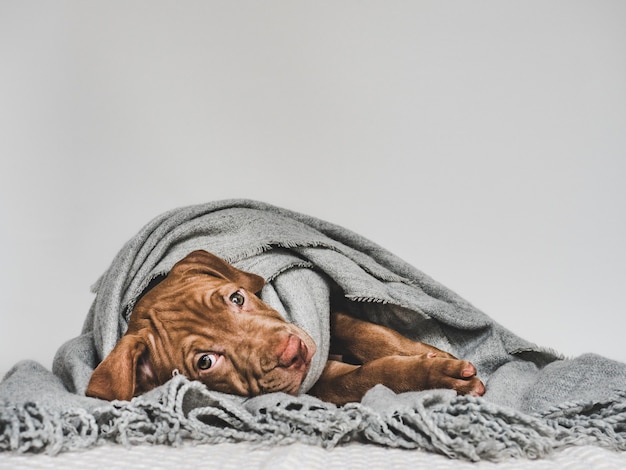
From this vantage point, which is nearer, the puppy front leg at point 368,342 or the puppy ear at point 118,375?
the puppy ear at point 118,375

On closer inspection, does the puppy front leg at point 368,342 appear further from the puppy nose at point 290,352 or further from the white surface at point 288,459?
the white surface at point 288,459

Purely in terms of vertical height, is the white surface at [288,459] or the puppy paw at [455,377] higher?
the puppy paw at [455,377]

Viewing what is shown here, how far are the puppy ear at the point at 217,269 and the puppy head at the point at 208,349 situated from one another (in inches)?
4.8

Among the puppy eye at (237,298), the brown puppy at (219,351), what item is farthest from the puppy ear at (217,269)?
the puppy eye at (237,298)

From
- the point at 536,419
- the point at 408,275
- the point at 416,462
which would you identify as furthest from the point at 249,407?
the point at 408,275

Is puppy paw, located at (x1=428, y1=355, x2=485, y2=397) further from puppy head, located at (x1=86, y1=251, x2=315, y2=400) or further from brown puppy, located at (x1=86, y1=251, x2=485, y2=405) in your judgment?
puppy head, located at (x1=86, y1=251, x2=315, y2=400)

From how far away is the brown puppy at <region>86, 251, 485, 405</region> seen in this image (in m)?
2.11

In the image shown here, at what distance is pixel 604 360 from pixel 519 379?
0.87 ft

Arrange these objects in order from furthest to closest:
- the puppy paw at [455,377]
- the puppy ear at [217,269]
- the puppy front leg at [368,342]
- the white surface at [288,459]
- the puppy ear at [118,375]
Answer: the puppy front leg at [368,342], the puppy ear at [217,269], the puppy paw at [455,377], the puppy ear at [118,375], the white surface at [288,459]

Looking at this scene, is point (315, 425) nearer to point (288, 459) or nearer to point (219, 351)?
point (288, 459)

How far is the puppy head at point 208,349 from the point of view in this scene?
2.09 meters

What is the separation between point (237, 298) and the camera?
2.22m

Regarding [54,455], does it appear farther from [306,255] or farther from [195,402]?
[306,255]

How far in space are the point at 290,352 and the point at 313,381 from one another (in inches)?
8.7
